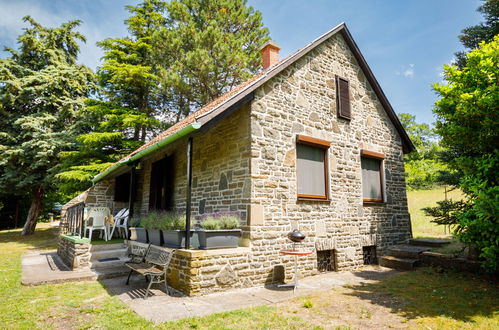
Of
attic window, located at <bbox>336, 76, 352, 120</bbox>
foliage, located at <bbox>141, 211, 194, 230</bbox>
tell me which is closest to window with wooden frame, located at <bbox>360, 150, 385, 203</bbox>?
attic window, located at <bbox>336, 76, 352, 120</bbox>

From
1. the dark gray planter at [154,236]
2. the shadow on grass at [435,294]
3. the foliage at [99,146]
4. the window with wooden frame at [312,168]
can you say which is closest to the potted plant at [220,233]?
the dark gray planter at [154,236]

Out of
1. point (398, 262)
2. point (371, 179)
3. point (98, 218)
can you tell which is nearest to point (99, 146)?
point (98, 218)

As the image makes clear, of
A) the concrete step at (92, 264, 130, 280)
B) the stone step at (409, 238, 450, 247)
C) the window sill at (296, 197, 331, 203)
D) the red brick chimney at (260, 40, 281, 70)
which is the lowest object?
the concrete step at (92, 264, 130, 280)

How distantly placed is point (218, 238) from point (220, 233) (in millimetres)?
99

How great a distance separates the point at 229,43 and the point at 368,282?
13171mm

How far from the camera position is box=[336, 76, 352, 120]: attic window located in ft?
25.6

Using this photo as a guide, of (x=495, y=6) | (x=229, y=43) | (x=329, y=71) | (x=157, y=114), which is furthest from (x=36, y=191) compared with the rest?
(x=495, y=6)

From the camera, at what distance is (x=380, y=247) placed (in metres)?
8.10

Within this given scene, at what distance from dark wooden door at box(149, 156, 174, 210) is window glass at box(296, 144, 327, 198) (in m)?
4.37

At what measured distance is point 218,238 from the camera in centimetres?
524

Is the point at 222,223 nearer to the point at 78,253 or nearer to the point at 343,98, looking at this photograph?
the point at 78,253

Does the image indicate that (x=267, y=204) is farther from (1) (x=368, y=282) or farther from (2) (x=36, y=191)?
(2) (x=36, y=191)

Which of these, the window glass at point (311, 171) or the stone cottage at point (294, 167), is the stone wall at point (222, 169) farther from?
the window glass at point (311, 171)

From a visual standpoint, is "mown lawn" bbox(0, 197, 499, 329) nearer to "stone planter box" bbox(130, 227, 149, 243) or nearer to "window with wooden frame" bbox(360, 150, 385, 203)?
"stone planter box" bbox(130, 227, 149, 243)
